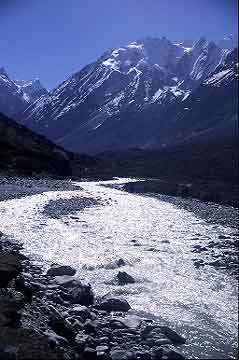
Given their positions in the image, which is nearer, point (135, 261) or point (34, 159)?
point (135, 261)

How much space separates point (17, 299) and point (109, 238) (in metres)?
12.9

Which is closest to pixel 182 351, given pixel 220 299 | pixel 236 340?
pixel 236 340

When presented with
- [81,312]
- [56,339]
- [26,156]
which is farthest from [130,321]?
[26,156]

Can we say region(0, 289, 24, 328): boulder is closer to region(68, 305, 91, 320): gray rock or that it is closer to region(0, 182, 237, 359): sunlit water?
region(68, 305, 91, 320): gray rock

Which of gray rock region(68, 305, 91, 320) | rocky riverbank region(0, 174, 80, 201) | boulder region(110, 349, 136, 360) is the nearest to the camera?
boulder region(110, 349, 136, 360)

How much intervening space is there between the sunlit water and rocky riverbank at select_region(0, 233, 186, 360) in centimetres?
100

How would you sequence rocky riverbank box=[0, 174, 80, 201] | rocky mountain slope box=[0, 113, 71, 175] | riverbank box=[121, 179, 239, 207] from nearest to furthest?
rocky riverbank box=[0, 174, 80, 201] < riverbank box=[121, 179, 239, 207] < rocky mountain slope box=[0, 113, 71, 175]

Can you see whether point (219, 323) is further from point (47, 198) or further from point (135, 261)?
point (47, 198)

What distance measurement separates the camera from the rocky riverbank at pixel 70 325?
11.4 metres

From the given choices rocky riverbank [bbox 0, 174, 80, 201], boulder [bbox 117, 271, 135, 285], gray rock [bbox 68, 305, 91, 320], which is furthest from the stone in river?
rocky riverbank [bbox 0, 174, 80, 201]

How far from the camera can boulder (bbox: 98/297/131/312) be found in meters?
14.5

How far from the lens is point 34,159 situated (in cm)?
8025

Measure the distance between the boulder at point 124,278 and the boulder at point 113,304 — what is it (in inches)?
110

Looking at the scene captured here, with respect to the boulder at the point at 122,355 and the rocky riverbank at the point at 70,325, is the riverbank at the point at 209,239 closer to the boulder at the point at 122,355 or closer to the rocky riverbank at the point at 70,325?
the rocky riverbank at the point at 70,325
